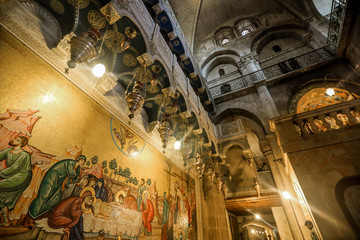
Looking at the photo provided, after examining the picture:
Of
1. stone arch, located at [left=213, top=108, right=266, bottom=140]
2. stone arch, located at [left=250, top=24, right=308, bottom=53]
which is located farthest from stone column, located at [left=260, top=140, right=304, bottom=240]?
stone arch, located at [left=250, top=24, right=308, bottom=53]

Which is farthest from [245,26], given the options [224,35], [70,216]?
[70,216]

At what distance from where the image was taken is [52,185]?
2.04 metres

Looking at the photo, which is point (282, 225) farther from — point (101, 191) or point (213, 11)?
point (213, 11)

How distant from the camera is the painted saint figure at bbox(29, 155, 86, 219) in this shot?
1.86m

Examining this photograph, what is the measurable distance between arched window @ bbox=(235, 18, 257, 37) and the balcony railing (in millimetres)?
5321

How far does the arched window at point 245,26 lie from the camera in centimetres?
1397

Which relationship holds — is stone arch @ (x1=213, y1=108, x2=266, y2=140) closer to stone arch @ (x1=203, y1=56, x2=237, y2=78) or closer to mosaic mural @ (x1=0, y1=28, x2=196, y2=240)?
stone arch @ (x1=203, y1=56, x2=237, y2=78)

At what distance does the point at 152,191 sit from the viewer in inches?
153

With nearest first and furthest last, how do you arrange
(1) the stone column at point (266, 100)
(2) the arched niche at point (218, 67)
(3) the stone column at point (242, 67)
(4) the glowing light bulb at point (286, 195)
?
(4) the glowing light bulb at point (286, 195) → (1) the stone column at point (266, 100) → (3) the stone column at point (242, 67) → (2) the arched niche at point (218, 67)

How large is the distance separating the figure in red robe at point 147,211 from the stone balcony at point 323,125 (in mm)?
3177

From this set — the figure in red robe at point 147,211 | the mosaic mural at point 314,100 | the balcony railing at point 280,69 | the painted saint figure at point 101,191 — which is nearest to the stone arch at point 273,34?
the balcony railing at point 280,69

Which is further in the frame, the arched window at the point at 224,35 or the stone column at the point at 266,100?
the arched window at the point at 224,35

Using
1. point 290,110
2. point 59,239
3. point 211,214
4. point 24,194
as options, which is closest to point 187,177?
point 211,214

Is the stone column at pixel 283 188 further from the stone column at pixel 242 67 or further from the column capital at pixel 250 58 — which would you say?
the column capital at pixel 250 58
